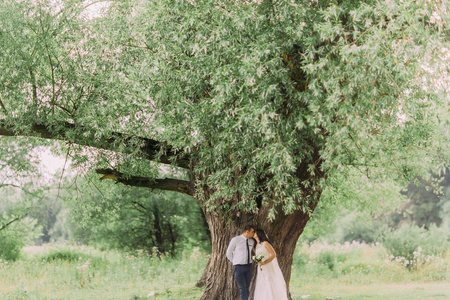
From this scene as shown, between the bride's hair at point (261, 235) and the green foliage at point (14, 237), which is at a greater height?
the green foliage at point (14, 237)

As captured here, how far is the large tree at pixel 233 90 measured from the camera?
24.3ft

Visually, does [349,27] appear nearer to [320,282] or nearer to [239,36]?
[239,36]

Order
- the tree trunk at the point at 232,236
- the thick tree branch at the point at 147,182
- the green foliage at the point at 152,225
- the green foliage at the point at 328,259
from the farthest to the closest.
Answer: the green foliage at the point at 152,225
the green foliage at the point at 328,259
the thick tree branch at the point at 147,182
the tree trunk at the point at 232,236

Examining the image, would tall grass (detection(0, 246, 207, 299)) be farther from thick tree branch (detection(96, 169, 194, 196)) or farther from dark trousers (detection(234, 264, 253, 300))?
dark trousers (detection(234, 264, 253, 300))

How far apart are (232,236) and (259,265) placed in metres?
1.41

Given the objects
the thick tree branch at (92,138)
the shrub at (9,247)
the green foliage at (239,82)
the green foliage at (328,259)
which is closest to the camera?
the green foliage at (239,82)

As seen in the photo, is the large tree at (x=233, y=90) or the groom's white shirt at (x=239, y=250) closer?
the large tree at (x=233, y=90)

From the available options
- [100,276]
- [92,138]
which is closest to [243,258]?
[92,138]

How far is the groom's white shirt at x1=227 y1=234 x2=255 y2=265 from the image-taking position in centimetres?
1043

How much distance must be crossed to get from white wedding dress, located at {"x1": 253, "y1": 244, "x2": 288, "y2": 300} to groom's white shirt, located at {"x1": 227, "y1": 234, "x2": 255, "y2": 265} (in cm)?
22

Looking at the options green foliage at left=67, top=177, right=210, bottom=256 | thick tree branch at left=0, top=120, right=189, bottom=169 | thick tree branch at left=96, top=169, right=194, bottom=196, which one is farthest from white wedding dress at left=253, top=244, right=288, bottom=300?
green foliage at left=67, top=177, right=210, bottom=256

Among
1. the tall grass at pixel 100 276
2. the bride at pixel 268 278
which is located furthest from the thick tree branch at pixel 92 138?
the tall grass at pixel 100 276

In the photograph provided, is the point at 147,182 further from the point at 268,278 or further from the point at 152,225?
the point at 152,225

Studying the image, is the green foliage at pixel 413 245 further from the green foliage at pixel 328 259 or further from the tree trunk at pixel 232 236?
the tree trunk at pixel 232 236
